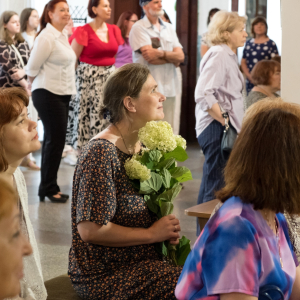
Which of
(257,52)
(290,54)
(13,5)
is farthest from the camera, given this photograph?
(13,5)

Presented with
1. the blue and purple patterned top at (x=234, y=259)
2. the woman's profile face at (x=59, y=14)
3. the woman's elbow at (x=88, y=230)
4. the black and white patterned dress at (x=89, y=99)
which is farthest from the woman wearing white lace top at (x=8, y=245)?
the black and white patterned dress at (x=89, y=99)

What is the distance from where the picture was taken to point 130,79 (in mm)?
2174

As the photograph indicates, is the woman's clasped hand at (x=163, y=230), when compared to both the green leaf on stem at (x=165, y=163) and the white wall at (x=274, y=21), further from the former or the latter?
the white wall at (x=274, y=21)

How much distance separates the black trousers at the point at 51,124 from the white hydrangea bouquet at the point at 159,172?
98.0 inches

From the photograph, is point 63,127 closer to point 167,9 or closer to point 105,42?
point 105,42

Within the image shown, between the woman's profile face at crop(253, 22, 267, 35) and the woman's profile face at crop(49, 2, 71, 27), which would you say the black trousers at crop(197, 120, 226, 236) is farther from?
the woman's profile face at crop(253, 22, 267, 35)

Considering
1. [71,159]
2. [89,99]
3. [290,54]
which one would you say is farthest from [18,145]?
[71,159]

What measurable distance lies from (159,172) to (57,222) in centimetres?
227

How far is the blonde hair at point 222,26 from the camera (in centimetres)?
369

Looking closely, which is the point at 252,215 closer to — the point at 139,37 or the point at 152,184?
the point at 152,184

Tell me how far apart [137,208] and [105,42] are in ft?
11.7

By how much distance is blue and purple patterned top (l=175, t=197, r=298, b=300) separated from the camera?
1271 mm

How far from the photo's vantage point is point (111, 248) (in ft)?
6.64

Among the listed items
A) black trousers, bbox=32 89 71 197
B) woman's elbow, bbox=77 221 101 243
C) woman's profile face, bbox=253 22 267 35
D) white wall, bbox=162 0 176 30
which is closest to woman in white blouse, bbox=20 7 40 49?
black trousers, bbox=32 89 71 197
